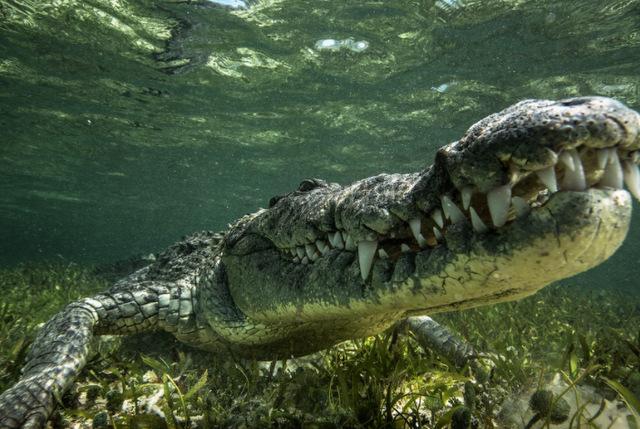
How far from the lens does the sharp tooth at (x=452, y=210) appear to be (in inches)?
59.6

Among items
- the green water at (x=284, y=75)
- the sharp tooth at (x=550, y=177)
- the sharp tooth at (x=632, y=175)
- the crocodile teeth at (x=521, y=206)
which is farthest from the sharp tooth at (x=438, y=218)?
the green water at (x=284, y=75)

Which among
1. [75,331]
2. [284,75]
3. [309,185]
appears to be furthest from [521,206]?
[284,75]

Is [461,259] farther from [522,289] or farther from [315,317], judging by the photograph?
[315,317]

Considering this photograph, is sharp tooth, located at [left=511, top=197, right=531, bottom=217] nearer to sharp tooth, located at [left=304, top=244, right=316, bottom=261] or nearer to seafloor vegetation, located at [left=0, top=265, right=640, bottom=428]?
seafloor vegetation, located at [left=0, top=265, right=640, bottom=428]

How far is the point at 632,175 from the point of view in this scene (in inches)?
58.9

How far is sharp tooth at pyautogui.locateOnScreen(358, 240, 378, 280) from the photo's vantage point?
188 cm

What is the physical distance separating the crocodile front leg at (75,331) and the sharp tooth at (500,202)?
2360 mm

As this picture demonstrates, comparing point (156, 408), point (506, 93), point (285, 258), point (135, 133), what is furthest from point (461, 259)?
point (135, 133)

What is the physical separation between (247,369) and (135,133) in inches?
785

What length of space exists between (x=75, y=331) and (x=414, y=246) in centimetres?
249

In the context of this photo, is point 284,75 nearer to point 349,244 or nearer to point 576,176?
point 349,244

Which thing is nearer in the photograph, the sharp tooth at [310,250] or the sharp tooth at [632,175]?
the sharp tooth at [632,175]

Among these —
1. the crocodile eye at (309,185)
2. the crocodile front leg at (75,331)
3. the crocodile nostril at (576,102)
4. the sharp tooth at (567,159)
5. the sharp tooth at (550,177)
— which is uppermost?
the crocodile nostril at (576,102)

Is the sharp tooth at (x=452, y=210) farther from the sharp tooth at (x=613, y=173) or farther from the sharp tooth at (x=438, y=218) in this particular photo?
the sharp tooth at (x=613, y=173)
